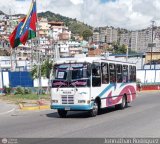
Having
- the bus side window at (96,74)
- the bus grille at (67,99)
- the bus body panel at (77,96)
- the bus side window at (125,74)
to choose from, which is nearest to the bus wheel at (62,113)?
the bus body panel at (77,96)

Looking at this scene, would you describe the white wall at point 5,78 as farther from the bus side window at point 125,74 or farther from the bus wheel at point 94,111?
the bus wheel at point 94,111

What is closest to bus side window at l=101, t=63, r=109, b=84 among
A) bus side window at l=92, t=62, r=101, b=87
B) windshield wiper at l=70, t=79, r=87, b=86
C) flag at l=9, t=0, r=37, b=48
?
bus side window at l=92, t=62, r=101, b=87

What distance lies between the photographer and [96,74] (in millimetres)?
18625

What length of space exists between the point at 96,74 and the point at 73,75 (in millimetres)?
1261

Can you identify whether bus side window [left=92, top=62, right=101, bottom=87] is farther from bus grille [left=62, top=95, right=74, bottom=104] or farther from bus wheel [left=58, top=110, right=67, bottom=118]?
bus wheel [left=58, top=110, right=67, bottom=118]

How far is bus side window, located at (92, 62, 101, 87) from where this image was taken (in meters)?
18.3

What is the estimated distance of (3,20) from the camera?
655ft

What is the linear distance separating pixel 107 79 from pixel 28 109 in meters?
5.86

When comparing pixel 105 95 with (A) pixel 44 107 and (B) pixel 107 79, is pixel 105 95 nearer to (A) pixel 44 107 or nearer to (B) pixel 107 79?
(B) pixel 107 79

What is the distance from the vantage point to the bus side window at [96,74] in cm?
1830

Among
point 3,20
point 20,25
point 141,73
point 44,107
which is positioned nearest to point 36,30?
point 20,25

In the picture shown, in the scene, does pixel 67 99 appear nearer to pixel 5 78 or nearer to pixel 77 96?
pixel 77 96

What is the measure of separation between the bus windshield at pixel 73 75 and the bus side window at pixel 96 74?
1.44ft

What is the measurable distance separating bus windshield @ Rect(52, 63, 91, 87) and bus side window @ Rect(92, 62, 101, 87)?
0.44 m
